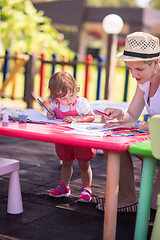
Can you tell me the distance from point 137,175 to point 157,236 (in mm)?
1818

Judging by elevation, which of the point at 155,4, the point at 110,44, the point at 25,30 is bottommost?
the point at 110,44

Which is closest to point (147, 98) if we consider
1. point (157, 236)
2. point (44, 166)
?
point (157, 236)

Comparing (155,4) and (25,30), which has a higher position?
(155,4)

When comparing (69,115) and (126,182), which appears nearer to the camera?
(126,182)

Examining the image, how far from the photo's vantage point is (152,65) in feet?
7.17

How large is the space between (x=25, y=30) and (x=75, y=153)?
11.5 m

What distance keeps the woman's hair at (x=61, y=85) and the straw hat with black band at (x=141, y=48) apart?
1.84 feet

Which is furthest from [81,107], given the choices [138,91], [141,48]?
[141,48]

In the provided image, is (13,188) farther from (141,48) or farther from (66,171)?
(141,48)

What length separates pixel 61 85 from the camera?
2.61m

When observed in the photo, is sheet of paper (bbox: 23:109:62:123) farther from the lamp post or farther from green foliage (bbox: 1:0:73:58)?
green foliage (bbox: 1:0:73:58)

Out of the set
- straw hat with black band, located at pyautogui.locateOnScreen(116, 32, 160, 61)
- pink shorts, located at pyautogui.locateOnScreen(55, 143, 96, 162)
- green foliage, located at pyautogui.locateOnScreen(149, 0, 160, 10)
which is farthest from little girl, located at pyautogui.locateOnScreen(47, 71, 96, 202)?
green foliage, located at pyautogui.locateOnScreen(149, 0, 160, 10)

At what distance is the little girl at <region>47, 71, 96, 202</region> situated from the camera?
263cm

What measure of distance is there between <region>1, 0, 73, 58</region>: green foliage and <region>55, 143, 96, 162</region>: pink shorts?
31.9 feet
